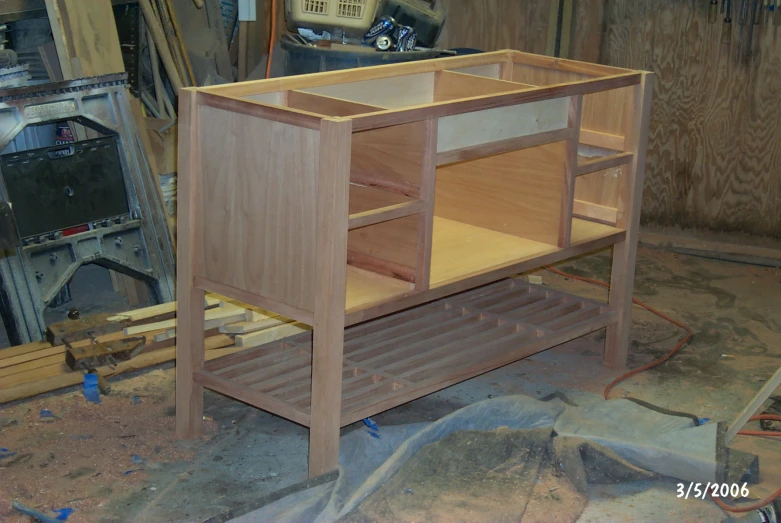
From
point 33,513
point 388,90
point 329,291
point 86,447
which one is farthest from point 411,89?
point 33,513

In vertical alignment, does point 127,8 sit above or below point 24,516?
above

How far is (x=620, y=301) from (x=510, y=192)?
2.33ft

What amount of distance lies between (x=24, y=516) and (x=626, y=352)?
2482mm

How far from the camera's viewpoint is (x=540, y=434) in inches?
139

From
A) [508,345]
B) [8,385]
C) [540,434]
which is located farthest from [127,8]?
[540,434]

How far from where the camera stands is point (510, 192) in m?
4.01

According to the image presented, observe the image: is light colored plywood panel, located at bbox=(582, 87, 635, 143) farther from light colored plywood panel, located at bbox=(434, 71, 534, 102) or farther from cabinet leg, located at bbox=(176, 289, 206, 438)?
cabinet leg, located at bbox=(176, 289, 206, 438)

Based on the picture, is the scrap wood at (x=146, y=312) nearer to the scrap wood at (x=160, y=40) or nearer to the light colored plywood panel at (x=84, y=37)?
the light colored plywood panel at (x=84, y=37)

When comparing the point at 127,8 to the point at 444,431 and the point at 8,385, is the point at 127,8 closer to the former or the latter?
the point at 8,385

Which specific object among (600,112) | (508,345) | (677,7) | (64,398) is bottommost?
(64,398)

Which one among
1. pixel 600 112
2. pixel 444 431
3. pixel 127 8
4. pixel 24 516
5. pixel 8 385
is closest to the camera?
pixel 24 516

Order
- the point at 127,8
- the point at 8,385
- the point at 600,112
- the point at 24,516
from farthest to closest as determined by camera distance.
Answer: the point at 127,8
the point at 600,112
the point at 8,385
the point at 24,516

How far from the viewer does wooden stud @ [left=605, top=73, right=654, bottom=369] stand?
407 centimetres

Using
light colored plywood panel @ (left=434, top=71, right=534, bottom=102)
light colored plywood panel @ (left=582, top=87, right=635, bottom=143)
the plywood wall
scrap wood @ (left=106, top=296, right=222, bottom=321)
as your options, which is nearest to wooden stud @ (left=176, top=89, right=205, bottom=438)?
scrap wood @ (left=106, top=296, right=222, bottom=321)
